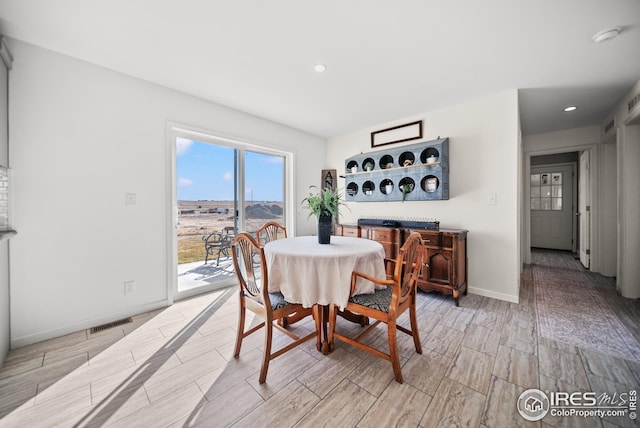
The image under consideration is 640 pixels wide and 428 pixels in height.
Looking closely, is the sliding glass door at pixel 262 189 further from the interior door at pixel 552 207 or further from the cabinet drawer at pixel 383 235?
the interior door at pixel 552 207

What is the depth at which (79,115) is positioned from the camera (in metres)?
2.20

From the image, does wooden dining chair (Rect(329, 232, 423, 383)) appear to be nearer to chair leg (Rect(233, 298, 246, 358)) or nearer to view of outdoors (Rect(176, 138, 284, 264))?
chair leg (Rect(233, 298, 246, 358))

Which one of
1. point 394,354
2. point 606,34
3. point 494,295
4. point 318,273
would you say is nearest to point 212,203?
point 318,273

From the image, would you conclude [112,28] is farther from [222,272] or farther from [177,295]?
[222,272]

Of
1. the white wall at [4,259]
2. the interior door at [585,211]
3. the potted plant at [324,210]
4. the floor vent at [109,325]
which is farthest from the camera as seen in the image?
the interior door at [585,211]

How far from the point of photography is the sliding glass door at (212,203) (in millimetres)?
3045

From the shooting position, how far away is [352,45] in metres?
2.01

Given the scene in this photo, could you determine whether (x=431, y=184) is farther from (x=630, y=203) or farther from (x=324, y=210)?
(x=630, y=203)

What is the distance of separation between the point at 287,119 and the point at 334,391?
3.43 meters

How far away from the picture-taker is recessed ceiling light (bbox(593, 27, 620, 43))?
70.7 inches

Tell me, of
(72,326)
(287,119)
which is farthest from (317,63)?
(72,326)

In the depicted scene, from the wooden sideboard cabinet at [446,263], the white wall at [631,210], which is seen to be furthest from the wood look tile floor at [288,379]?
the white wall at [631,210]

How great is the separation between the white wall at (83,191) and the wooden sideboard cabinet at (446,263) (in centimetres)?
310

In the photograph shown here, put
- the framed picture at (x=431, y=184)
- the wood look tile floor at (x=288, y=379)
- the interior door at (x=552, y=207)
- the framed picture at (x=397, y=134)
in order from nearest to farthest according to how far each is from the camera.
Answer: the wood look tile floor at (x=288, y=379) → the framed picture at (x=431, y=184) → the framed picture at (x=397, y=134) → the interior door at (x=552, y=207)
